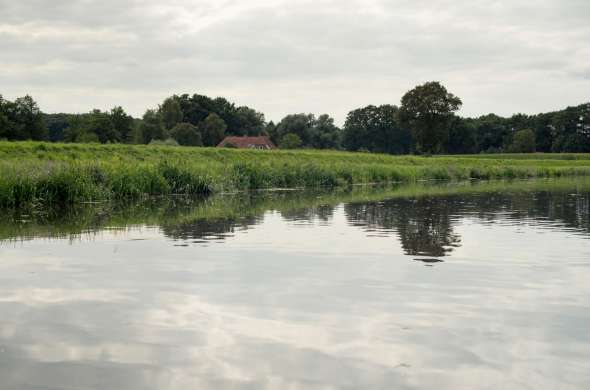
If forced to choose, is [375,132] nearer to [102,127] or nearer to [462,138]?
[462,138]

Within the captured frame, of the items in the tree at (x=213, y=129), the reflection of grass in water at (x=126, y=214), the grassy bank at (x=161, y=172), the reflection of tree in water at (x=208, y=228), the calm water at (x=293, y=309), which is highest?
the tree at (x=213, y=129)

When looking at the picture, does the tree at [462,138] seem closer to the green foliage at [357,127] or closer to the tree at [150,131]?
the green foliage at [357,127]

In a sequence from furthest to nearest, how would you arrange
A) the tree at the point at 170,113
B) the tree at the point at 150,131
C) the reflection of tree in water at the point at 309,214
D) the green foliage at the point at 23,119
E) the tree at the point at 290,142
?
the tree at the point at 170,113
the tree at the point at 290,142
the tree at the point at 150,131
the green foliage at the point at 23,119
the reflection of tree in water at the point at 309,214

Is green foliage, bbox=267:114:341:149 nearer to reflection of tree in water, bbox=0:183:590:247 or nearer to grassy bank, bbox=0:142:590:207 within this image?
grassy bank, bbox=0:142:590:207

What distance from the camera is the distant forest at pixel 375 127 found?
107750 mm

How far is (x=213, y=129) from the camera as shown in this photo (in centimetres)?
13988

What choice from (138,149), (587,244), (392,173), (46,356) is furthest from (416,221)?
(392,173)

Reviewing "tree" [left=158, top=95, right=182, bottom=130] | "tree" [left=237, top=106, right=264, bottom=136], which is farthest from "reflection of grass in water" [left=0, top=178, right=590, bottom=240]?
"tree" [left=237, top=106, right=264, bottom=136]

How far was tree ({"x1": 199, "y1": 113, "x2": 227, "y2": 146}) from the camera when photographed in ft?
460

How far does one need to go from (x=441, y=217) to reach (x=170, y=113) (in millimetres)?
122030

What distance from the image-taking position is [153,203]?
88.7 feet

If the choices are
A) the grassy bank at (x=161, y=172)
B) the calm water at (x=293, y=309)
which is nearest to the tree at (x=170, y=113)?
the grassy bank at (x=161, y=172)

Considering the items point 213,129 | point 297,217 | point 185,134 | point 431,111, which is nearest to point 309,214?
point 297,217

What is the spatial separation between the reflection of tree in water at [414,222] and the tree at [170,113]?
114 meters
